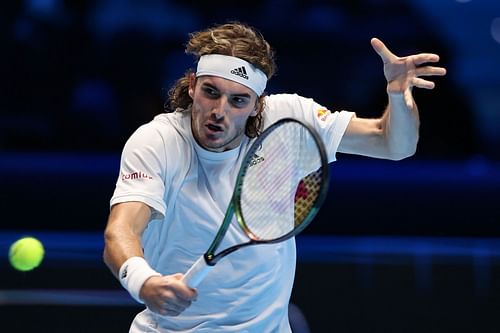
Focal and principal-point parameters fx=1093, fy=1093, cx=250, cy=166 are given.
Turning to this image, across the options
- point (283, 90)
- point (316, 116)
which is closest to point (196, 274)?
point (316, 116)

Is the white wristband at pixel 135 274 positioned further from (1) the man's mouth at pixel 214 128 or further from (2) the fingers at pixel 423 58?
(2) the fingers at pixel 423 58

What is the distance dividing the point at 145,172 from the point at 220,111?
34cm

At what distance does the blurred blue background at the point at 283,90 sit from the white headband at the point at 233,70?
5.72 m

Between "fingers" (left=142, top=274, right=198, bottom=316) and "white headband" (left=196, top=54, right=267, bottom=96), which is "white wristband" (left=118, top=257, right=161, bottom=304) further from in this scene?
"white headband" (left=196, top=54, right=267, bottom=96)

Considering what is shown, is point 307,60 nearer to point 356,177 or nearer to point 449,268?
point 356,177

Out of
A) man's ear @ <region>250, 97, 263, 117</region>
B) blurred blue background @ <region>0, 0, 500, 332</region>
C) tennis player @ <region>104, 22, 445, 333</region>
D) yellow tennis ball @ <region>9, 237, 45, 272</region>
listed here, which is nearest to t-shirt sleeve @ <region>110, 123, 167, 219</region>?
tennis player @ <region>104, 22, 445, 333</region>

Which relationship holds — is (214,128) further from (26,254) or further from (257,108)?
(26,254)

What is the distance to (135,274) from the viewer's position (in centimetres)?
301

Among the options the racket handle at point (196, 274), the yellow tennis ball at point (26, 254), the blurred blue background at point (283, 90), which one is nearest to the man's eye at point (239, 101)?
the racket handle at point (196, 274)

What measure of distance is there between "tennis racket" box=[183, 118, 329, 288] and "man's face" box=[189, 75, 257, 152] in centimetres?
12

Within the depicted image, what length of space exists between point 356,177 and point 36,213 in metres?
3.14

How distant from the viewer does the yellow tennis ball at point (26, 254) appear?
7.93m

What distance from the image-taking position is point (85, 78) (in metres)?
11.2

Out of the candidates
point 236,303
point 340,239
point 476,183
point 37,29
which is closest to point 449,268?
point 340,239
